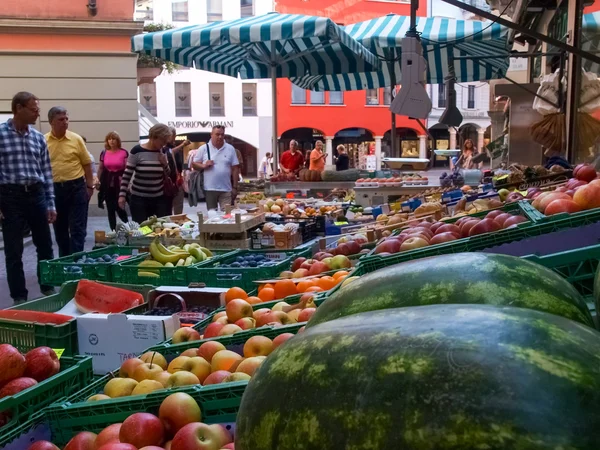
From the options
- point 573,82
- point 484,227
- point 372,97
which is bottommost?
point 484,227

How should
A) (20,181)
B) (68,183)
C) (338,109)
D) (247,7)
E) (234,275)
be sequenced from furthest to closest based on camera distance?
(338,109) < (247,7) < (68,183) < (20,181) < (234,275)

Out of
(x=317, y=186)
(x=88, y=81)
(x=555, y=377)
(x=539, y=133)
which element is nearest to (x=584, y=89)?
(x=539, y=133)

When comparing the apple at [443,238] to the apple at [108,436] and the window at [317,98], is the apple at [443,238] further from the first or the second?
the window at [317,98]

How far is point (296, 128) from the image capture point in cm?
4050

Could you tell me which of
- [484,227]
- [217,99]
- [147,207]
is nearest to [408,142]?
[217,99]

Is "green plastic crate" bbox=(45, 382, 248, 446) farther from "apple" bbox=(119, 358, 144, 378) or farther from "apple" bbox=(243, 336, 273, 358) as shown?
"apple" bbox=(243, 336, 273, 358)

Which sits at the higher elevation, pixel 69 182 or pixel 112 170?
pixel 112 170

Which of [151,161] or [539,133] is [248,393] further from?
[539,133]

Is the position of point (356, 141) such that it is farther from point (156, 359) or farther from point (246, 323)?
point (156, 359)

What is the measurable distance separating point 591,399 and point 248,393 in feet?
2.12

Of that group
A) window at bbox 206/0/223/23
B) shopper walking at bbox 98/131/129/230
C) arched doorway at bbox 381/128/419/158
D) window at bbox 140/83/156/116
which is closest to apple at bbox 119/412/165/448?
shopper walking at bbox 98/131/129/230

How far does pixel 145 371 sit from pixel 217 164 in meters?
6.92

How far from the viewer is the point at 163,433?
2.18 metres

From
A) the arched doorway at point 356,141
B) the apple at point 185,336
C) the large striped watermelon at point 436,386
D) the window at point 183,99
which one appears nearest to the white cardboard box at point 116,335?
the apple at point 185,336
